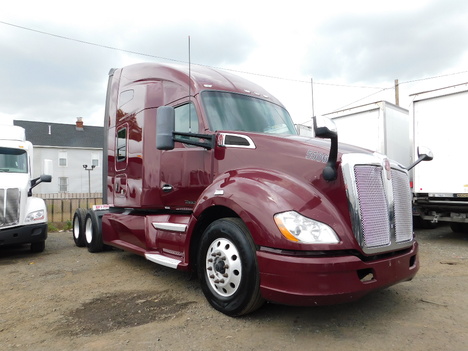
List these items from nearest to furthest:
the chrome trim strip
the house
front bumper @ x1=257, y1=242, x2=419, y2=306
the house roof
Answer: front bumper @ x1=257, y1=242, x2=419, y2=306 → the chrome trim strip → the house → the house roof

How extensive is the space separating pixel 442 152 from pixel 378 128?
164 centimetres

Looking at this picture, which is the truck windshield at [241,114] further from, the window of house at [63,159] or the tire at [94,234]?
the window of house at [63,159]

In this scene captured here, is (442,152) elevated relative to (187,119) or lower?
lower

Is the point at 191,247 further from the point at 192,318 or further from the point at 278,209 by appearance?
the point at 278,209

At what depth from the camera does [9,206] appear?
6.42 m

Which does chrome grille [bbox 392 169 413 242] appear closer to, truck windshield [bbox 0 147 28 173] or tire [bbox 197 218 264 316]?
tire [bbox 197 218 264 316]

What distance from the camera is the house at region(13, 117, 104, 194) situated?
103 feet

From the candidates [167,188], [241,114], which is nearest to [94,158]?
[167,188]

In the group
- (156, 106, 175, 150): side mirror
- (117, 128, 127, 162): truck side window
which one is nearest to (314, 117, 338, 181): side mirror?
(156, 106, 175, 150): side mirror

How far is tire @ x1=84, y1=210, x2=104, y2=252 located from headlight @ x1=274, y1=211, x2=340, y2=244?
194 inches

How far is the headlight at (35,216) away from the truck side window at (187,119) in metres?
3.86

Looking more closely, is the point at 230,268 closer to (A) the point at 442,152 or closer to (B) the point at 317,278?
(B) the point at 317,278

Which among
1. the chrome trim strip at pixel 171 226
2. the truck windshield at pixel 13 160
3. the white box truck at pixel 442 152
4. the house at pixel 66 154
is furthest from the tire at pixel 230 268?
the house at pixel 66 154

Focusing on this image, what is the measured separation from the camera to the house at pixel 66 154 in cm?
3150
